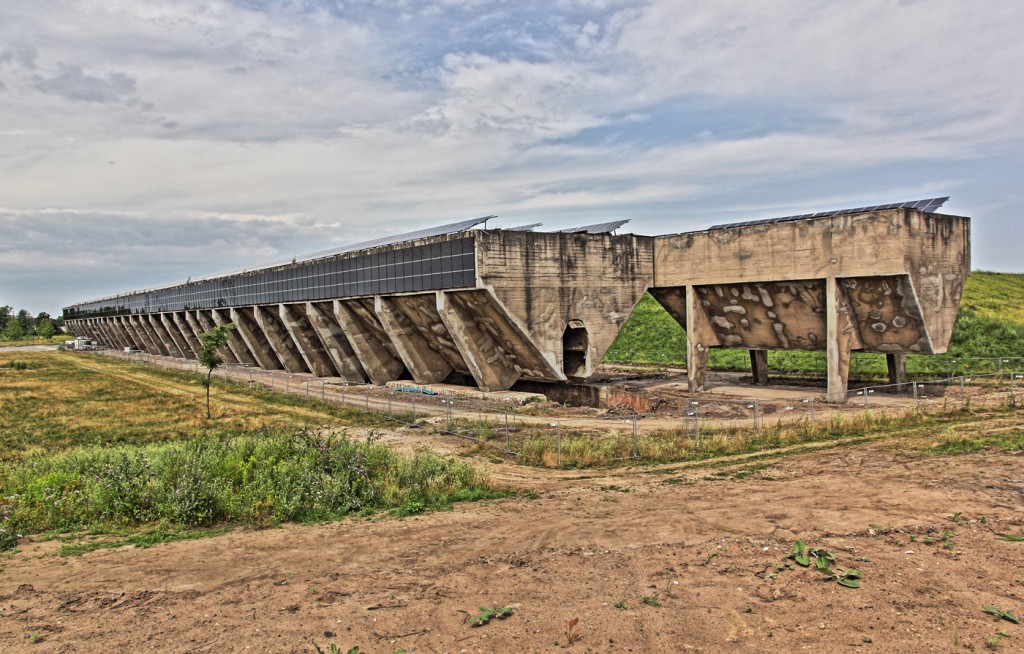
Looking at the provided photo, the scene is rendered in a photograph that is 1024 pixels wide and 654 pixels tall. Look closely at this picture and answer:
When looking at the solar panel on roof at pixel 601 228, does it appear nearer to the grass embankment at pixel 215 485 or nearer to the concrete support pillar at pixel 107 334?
the grass embankment at pixel 215 485

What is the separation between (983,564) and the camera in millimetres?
10344

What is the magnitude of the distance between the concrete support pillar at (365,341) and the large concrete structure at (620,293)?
10 centimetres

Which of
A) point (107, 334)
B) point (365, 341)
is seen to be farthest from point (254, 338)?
point (107, 334)

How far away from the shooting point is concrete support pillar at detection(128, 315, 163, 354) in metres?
106

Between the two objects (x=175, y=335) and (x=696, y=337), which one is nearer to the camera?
(x=696, y=337)

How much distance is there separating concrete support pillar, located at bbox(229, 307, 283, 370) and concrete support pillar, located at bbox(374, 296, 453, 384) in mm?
28506

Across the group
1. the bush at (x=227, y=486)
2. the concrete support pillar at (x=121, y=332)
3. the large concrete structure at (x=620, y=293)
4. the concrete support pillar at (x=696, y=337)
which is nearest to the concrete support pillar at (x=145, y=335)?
the concrete support pillar at (x=121, y=332)

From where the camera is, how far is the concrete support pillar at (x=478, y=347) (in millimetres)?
37688

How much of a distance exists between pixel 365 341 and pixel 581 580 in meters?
40.2

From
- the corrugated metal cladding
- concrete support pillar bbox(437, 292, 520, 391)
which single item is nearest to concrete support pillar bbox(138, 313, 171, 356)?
the corrugated metal cladding

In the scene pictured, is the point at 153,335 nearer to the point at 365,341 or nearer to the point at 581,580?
the point at 365,341

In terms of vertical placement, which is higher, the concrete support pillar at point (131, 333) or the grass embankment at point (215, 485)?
the concrete support pillar at point (131, 333)

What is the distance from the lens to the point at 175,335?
9381 cm

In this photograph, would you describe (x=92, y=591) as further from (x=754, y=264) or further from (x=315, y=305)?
(x=315, y=305)
